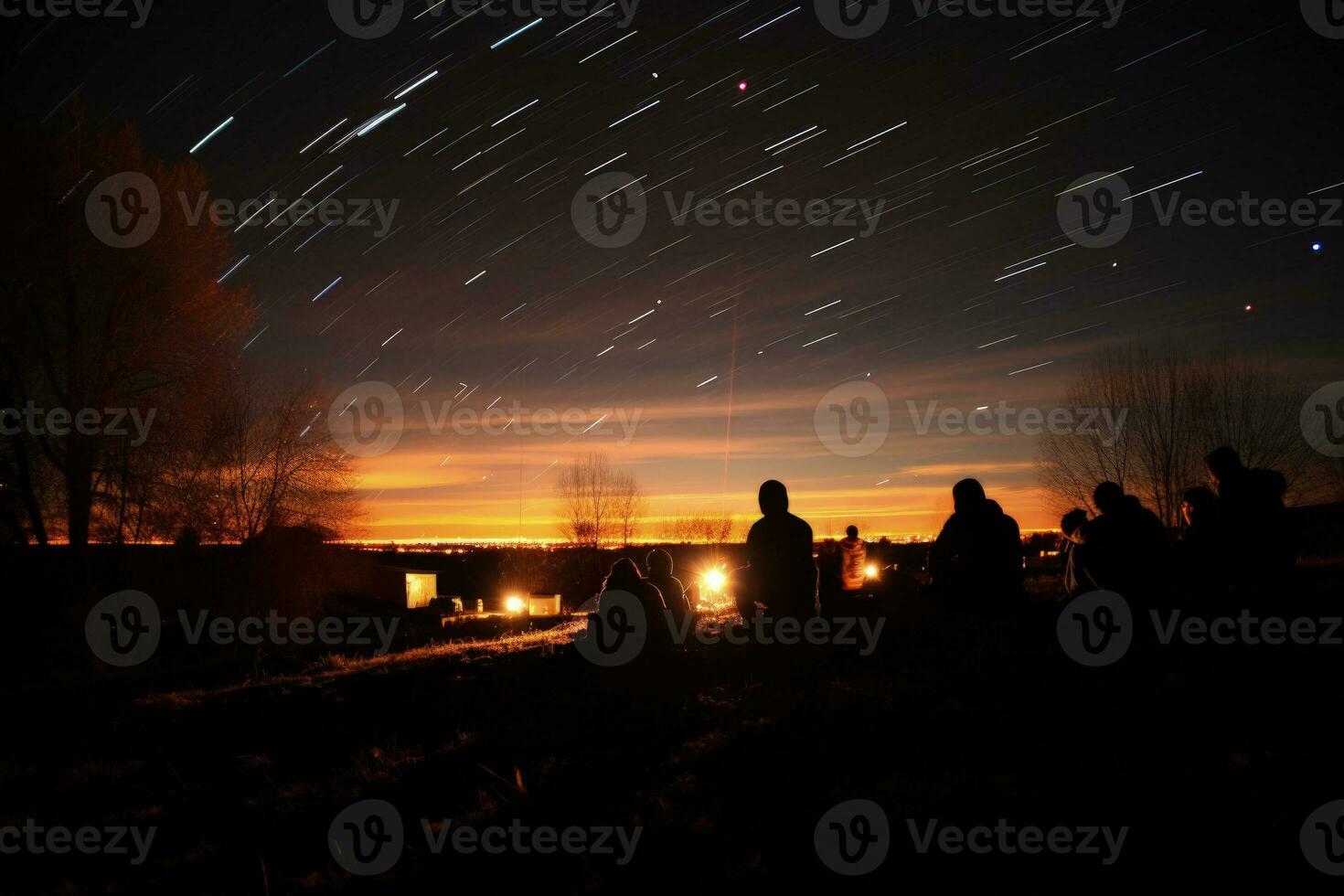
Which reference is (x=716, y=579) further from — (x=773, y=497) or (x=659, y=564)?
(x=773, y=497)

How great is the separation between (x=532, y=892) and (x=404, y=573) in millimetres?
60630

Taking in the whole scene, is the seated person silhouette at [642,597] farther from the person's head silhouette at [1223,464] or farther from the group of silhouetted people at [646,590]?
the person's head silhouette at [1223,464]

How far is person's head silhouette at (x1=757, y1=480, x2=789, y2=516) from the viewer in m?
8.11

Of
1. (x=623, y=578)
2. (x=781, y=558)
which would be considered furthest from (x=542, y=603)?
(x=781, y=558)

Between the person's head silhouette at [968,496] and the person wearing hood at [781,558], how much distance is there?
146cm

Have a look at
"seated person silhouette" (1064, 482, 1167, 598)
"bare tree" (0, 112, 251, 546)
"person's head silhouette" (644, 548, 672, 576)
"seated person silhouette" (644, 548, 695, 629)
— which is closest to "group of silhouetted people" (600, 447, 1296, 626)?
"seated person silhouette" (1064, 482, 1167, 598)

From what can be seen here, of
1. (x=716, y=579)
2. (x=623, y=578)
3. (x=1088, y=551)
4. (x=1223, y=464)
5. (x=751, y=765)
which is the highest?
(x=1223, y=464)

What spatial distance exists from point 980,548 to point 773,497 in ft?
6.63

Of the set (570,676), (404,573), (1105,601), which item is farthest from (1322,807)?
(404,573)

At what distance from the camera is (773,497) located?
812 cm

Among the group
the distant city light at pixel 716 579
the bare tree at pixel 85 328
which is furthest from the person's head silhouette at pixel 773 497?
the bare tree at pixel 85 328

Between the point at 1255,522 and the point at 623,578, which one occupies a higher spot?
the point at 1255,522

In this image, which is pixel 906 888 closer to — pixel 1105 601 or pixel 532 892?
pixel 532 892

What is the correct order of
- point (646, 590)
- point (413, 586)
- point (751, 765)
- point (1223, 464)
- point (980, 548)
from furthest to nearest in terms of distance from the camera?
point (413, 586), point (646, 590), point (1223, 464), point (980, 548), point (751, 765)
